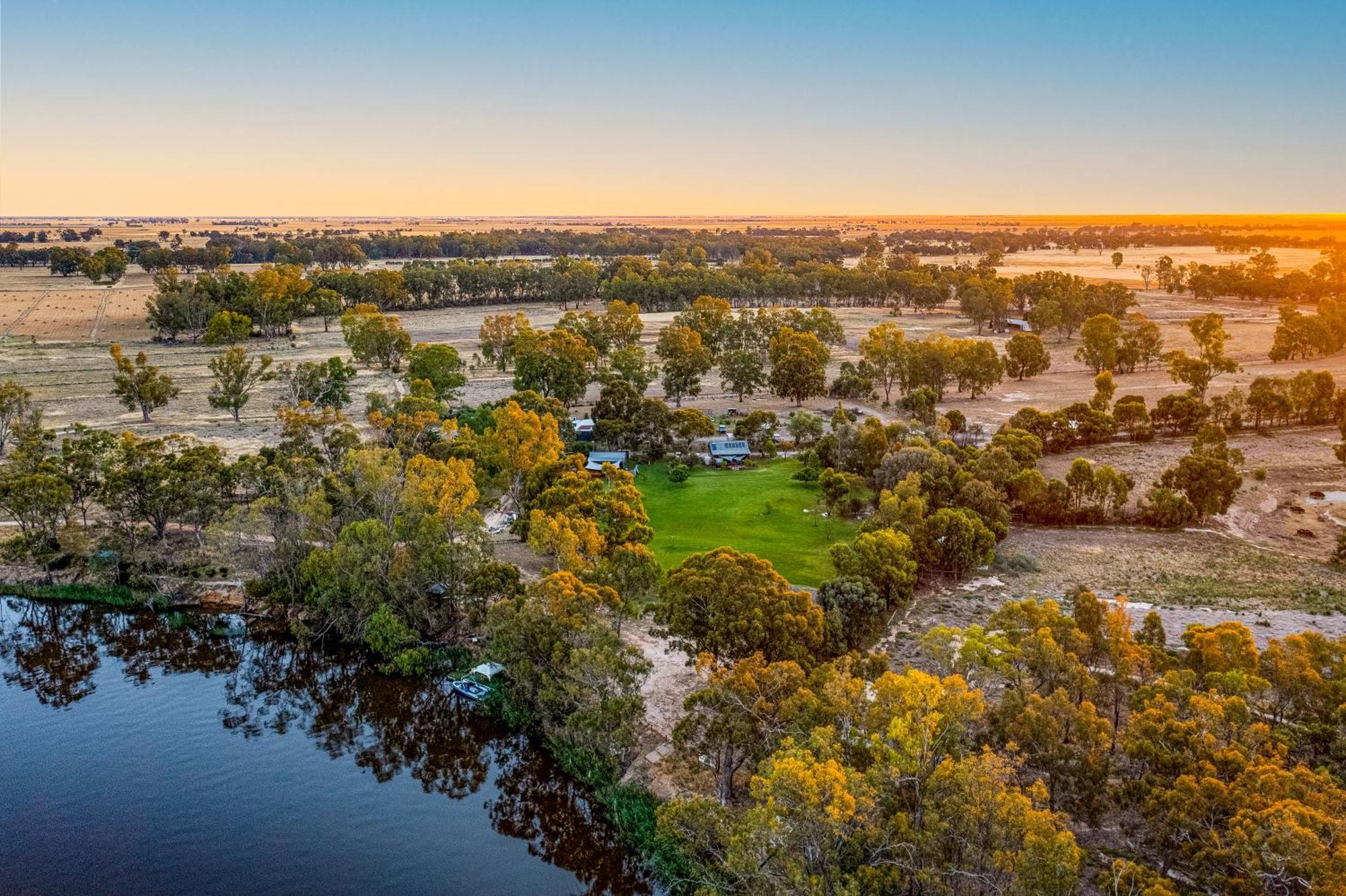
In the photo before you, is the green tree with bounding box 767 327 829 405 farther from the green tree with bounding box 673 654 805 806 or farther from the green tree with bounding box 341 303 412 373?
the green tree with bounding box 673 654 805 806

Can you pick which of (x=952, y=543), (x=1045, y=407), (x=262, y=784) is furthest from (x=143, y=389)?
(x=1045, y=407)

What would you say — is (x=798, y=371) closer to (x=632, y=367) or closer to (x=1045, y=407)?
(x=632, y=367)

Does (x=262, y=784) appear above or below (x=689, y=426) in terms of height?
below

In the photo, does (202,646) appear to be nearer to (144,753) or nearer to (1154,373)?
(144,753)

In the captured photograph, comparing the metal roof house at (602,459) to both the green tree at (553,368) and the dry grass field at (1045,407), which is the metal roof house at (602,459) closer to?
the green tree at (553,368)

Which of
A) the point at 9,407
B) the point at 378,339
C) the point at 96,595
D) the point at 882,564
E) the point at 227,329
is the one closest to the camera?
the point at 882,564

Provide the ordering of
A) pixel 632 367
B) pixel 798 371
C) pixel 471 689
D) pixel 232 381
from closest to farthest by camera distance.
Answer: pixel 471 689, pixel 232 381, pixel 632 367, pixel 798 371
